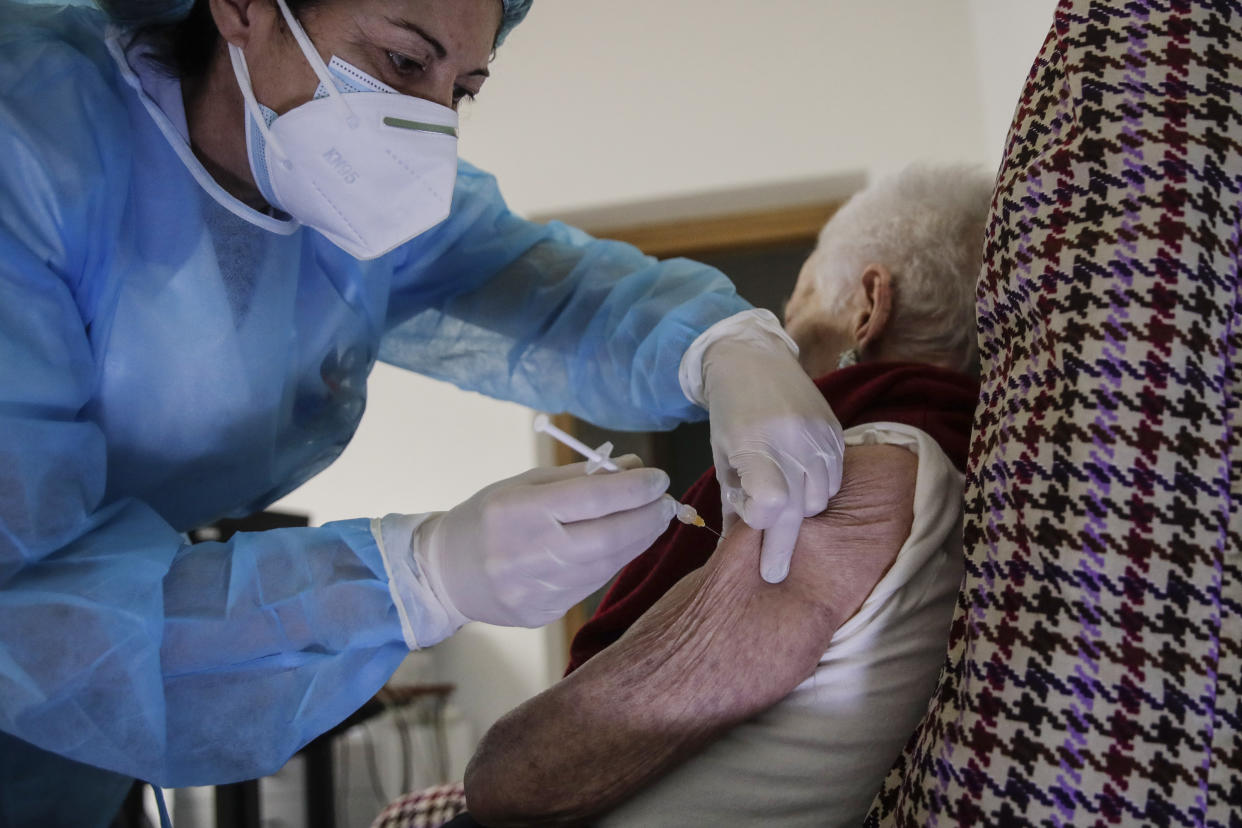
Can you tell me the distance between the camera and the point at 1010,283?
715 mm

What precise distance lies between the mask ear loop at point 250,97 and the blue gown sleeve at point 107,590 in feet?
0.53

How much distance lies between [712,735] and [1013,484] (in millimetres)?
389

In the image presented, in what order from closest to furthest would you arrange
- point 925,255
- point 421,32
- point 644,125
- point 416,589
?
point 416,589, point 421,32, point 925,255, point 644,125

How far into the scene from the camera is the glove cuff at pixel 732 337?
1211mm

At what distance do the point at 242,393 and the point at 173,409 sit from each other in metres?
0.08

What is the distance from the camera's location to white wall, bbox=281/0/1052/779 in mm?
2848

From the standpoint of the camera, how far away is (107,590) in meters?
0.81

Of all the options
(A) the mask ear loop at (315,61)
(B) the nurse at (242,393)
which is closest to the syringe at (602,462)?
(B) the nurse at (242,393)

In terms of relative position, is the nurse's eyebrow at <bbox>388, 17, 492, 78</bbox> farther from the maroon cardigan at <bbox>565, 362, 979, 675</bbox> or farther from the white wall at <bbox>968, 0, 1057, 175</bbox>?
the white wall at <bbox>968, 0, 1057, 175</bbox>

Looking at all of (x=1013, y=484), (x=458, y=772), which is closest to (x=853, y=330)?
(x=1013, y=484)

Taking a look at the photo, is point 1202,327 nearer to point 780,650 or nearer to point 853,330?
point 780,650

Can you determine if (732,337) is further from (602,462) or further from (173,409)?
(173,409)

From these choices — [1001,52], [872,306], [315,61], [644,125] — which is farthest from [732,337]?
[644,125]

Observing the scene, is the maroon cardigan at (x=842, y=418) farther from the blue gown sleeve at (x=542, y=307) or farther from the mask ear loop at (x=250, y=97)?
the mask ear loop at (x=250, y=97)
